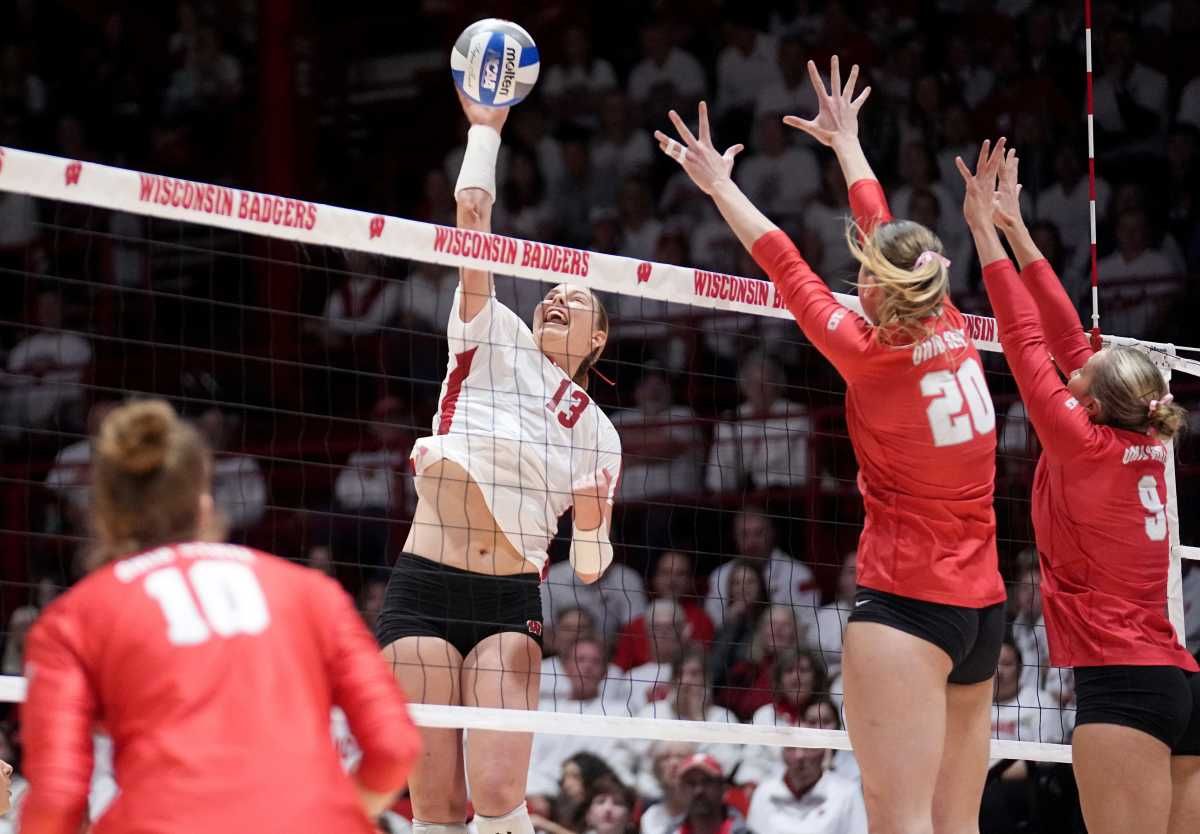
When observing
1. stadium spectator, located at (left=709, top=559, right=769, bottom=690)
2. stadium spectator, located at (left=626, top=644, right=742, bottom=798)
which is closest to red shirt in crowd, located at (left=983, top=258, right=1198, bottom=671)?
stadium spectator, located at (left=626, top=644, right=742, bottom=798)

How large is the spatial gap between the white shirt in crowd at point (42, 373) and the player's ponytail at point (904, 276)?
25.6 ft

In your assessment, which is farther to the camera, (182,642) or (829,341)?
(829,341)

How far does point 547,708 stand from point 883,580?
4428mm

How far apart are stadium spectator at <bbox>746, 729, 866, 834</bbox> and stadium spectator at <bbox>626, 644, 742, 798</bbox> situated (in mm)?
270

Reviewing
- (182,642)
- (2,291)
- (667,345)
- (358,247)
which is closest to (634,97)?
(667,345)

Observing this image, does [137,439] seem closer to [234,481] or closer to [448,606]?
[448,606]

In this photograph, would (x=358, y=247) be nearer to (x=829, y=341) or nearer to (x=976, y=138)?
(x=829, y=341)

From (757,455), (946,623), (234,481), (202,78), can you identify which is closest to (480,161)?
(946,623)

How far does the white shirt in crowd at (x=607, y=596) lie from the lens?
369 inches

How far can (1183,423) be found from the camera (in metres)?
4.95

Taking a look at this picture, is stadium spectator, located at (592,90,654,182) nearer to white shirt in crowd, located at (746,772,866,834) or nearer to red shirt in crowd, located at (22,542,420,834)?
white shirt in crowd, located at (746,772,866,834)

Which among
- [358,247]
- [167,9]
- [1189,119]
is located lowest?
[358,247]

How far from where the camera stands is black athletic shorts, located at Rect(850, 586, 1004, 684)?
4.36 m

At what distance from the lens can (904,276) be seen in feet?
14.0
